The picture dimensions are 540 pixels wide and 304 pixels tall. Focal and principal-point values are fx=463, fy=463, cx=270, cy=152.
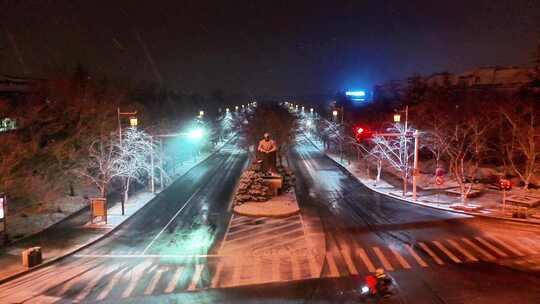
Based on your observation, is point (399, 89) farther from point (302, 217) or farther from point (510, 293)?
point (510, 293)

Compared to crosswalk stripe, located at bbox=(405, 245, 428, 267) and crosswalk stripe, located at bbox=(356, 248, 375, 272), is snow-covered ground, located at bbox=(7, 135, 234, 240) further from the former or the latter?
crosswalk stripe, located at bbox=(405, 245, 428, 267)

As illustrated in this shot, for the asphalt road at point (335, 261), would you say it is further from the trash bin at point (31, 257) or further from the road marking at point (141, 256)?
the trash bin at point (31, 257)

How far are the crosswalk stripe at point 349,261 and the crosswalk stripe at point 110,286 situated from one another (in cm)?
932

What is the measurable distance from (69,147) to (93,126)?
347 centimetres

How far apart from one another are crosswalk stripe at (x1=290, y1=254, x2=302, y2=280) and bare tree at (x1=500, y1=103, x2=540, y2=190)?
20.2 metres

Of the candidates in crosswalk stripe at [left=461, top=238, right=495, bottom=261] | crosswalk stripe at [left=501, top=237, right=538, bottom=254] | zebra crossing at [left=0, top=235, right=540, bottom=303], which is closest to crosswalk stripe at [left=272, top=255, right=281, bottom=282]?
zebra crossing at [left=0, top=235, right=540, bottom=303]

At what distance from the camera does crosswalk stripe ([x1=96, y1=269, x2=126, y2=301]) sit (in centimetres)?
1658

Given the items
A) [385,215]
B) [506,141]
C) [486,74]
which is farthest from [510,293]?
[486,74]

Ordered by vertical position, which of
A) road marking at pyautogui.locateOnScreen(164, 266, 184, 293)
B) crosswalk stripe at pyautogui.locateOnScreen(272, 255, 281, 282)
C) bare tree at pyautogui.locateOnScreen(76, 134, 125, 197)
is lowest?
road marking at pyautogui.locateOnScreen(164, 266, 184, 293)

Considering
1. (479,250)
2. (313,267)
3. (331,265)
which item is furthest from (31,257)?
(479,250)

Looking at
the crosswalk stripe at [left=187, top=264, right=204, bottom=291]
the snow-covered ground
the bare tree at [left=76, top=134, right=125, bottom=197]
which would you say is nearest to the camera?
the crosswalk stripe at [left=187, top=264, right=204, bottom=291]

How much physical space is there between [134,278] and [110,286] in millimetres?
1068

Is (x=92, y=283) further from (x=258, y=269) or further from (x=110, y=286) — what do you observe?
Result: (x=258, y=269)

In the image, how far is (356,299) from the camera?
16.0 m
